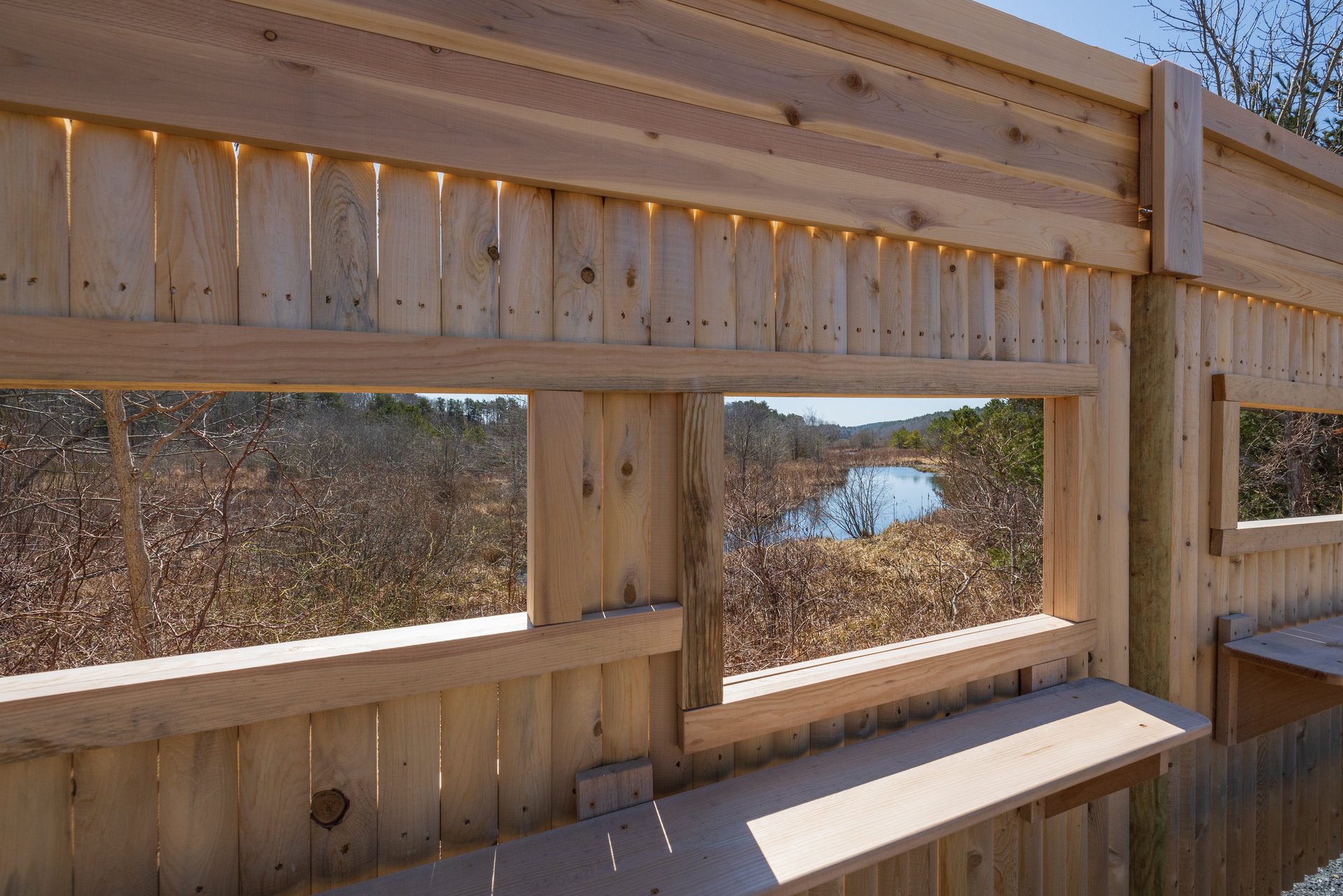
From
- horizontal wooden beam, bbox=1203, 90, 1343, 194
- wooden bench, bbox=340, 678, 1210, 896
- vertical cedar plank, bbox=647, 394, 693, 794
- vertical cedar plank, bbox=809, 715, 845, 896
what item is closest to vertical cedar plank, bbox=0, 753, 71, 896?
wooden bench, bbox=340, 678, 1210, 896

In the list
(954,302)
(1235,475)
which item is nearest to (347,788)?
(954,302)

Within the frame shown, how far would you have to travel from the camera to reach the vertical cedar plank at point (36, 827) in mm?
1013

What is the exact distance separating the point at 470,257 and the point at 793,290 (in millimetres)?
857

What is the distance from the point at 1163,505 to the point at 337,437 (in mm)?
6761

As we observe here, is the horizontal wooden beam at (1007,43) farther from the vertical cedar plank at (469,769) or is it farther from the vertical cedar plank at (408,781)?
the vertical cedar plank at (469,769)

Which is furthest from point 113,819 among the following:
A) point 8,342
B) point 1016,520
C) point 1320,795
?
point 1016,520

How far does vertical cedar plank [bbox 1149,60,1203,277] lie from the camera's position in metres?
2.28

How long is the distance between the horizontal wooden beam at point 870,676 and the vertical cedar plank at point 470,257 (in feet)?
3.47

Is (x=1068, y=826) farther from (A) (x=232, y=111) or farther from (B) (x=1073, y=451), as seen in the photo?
(A) (x=232, y=111)

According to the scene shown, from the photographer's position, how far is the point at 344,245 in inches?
49.0

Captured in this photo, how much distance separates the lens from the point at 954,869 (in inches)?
78.7

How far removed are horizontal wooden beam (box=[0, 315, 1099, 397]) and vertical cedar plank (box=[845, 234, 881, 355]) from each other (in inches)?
2.6

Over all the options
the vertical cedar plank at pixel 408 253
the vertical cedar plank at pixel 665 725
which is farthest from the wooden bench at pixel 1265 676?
the vertical cedar plank at pixel 408 253

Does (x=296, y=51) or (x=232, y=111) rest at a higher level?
(x=296, y=51)
